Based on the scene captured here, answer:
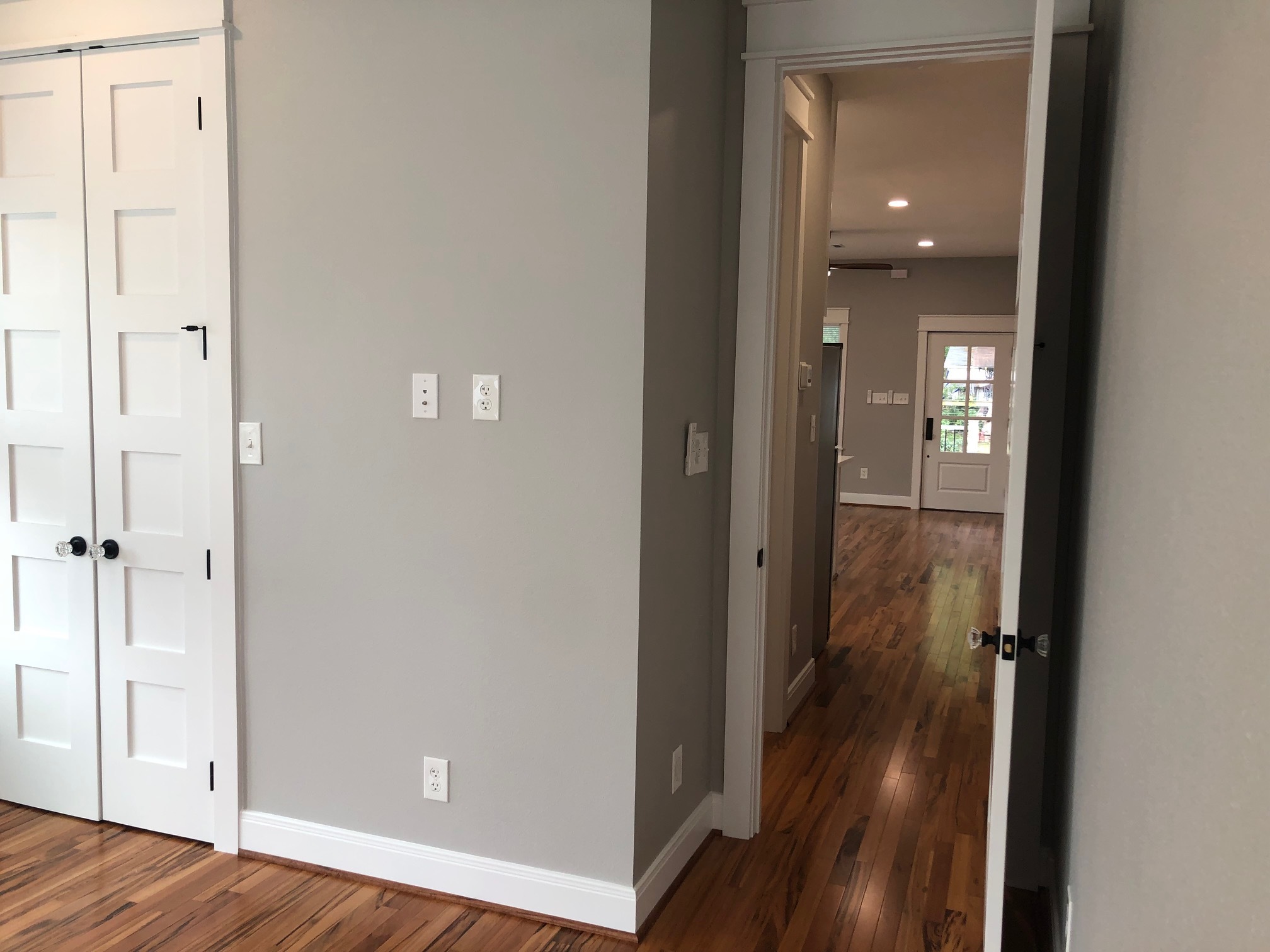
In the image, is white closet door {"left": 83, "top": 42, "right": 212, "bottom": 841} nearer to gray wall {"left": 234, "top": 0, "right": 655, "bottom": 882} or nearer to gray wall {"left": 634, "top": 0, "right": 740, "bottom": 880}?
gray wall {"left": 234, "top": 0, "right": 655, "bottom": 882}

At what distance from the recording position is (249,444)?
2613 mm

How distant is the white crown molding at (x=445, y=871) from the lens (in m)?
2.36

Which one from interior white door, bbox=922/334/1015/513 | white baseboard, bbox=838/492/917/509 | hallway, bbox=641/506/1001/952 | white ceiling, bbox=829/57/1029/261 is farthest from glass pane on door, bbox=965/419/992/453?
hallway, bbox=641/506/1001/952

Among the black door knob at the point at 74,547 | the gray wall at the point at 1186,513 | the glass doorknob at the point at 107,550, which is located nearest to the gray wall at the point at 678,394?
the gray wall at the point at 1186,513

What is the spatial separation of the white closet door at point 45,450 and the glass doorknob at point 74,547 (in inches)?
0.7

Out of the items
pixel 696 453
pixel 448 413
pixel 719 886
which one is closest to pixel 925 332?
pixel 696 453

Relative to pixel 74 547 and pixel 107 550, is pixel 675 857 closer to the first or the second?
pixel 107 550

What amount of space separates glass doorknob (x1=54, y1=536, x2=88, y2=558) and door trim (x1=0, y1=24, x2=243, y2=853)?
459 millimetres

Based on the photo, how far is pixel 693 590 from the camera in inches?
104

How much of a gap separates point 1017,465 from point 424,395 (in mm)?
1430

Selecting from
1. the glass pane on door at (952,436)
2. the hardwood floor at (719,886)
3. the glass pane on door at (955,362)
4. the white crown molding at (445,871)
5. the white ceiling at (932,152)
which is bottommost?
the hardwood floor at (719,886)

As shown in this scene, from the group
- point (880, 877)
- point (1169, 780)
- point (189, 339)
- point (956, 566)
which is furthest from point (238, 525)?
point (956, 566)

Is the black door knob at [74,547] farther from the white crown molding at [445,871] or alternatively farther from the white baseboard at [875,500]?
the white baseboard at [875,500]

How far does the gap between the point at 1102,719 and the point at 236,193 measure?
2.41 m
